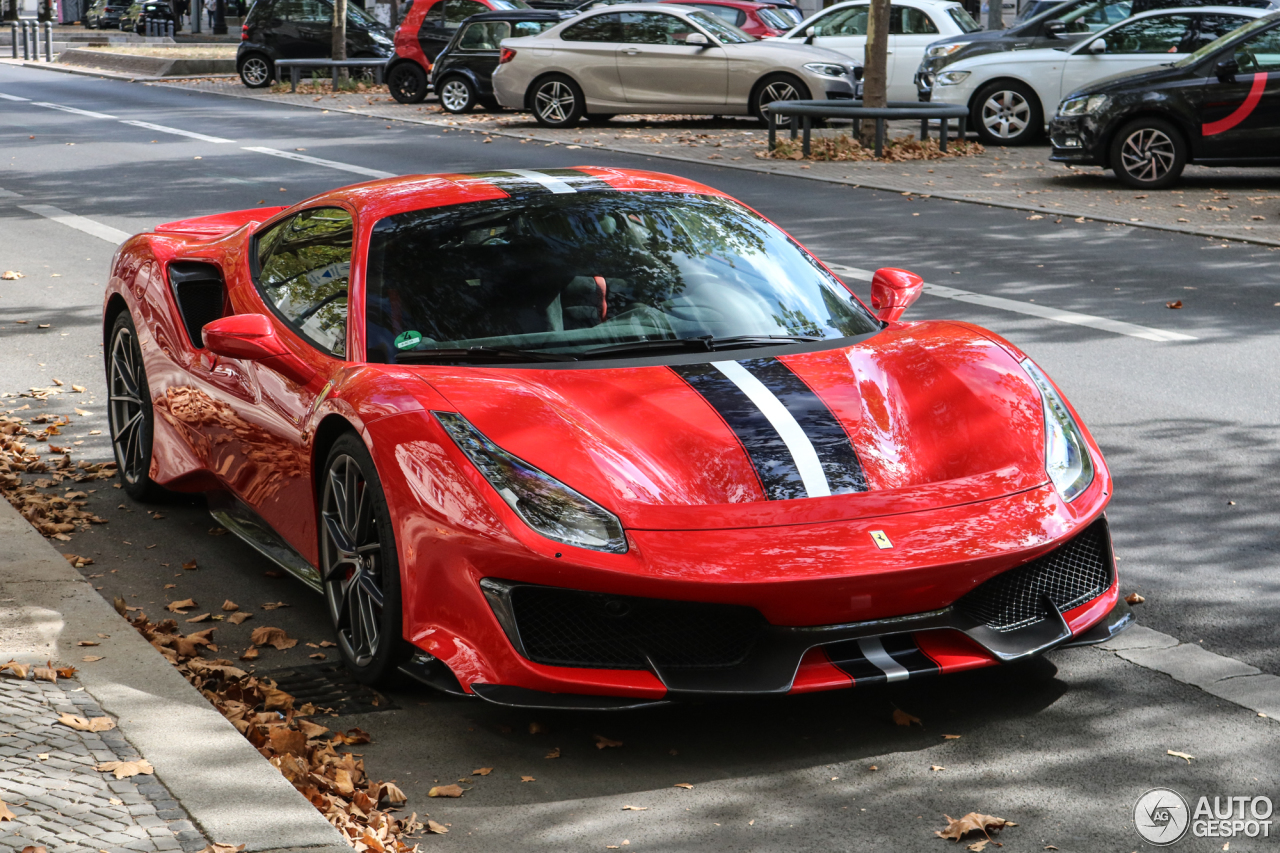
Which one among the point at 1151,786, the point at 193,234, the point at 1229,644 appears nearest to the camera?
the point at 1151,786

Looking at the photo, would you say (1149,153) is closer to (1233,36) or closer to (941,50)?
(1233,36)

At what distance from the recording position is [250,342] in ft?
16.0

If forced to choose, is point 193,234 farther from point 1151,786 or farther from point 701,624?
point 1151,786

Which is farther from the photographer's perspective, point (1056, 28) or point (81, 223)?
point (1056, 28)

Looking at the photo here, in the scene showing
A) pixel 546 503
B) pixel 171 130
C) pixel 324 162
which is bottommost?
pixel 546 503

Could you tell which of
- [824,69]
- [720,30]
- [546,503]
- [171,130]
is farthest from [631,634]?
[171,130]

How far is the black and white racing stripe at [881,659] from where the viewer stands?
380 cm

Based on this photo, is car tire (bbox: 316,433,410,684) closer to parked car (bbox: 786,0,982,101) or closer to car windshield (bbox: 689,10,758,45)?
car windshield (bbox: 689,10,758,45)

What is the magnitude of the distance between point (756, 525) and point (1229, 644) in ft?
5.45

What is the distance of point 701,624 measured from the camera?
3.82 metres

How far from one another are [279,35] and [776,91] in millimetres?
14218

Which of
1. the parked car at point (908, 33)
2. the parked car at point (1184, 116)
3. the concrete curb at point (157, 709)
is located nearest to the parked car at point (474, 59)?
the parked car at point (908, 33)

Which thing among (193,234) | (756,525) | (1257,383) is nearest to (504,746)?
(756,525)

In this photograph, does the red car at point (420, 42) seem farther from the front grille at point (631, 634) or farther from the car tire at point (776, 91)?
the front grille at point (631, 634)
